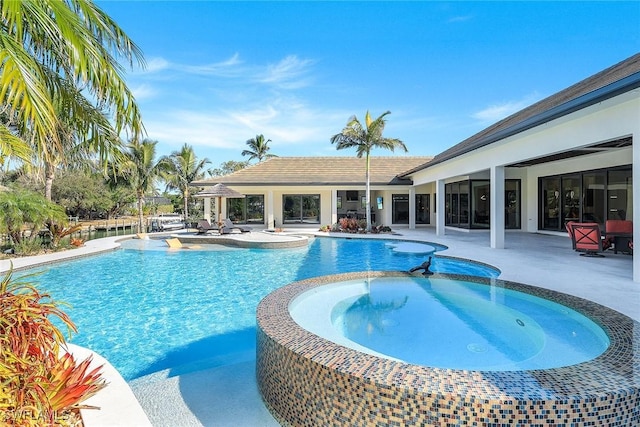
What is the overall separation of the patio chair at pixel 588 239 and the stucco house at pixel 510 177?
206 centimetres

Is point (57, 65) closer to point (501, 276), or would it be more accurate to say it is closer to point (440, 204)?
point (501, 276)

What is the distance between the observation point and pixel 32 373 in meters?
2.75

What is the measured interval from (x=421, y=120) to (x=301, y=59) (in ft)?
45.1

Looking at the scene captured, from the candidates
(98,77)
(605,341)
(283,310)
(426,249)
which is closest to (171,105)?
(426,249)

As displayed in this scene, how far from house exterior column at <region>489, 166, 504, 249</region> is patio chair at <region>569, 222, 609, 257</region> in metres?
2.35

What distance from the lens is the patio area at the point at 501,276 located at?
11.0 feet

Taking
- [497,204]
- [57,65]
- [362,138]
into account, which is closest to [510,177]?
[497,204]

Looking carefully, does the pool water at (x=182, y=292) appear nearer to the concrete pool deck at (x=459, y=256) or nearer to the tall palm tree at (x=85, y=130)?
the concrete pool deck at (x=459, y=256)

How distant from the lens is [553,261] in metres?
10.2

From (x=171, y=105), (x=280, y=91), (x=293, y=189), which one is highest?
(x=280, y=91)

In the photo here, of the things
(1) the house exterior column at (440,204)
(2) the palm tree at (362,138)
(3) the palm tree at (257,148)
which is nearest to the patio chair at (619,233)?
(1) the house exterior column at (440,204)

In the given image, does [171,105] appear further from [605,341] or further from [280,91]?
[605,341]

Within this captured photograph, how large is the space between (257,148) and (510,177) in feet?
113

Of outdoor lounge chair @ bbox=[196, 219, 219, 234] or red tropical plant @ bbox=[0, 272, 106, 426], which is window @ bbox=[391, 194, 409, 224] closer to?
outdoor lounge chair @ bbox=[196, 219, 219, 234]
